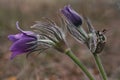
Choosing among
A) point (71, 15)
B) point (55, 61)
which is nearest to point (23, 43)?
point (71, 15)

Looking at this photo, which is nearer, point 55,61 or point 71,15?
point 71,15

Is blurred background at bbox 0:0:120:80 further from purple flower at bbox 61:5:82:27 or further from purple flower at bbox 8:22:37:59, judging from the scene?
purple flower at bbox 8:22:37:59

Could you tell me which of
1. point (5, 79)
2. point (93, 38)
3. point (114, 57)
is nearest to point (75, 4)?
point (114, 57)

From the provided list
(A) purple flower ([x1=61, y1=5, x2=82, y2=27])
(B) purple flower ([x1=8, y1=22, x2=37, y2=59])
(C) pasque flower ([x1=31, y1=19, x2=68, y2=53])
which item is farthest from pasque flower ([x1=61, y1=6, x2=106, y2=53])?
(B) purple flower ([x1=8, y1=22, x2=37, y2=59])

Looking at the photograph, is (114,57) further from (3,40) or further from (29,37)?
(29,37)

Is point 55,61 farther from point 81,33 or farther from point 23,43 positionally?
point 23,43

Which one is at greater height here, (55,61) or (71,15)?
(55,61)

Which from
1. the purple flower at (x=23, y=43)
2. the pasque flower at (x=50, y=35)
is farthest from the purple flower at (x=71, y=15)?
the purple flower at (x=23, y=43)
